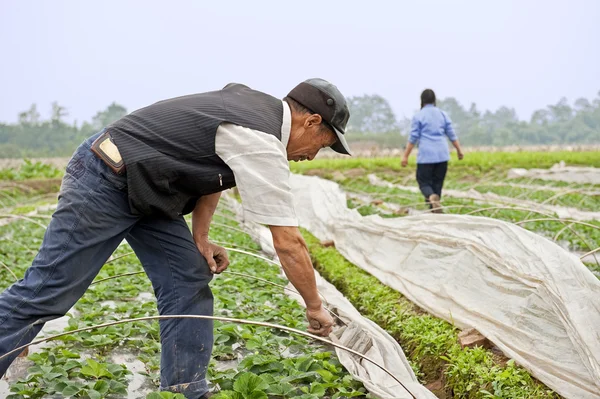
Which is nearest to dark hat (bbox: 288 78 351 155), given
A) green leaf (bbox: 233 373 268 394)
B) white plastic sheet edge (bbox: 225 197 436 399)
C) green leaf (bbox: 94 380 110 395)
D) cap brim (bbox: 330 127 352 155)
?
cap brim (bbox: 330 127 352 155)

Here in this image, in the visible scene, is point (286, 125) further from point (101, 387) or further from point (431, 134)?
point (431, 134)

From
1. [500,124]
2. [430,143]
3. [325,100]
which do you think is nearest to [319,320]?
[325,100]

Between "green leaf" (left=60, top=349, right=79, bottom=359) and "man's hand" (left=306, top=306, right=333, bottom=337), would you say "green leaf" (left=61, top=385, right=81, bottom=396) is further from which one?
"man's hand" (left=306, top=306, right=333, bottom=337)

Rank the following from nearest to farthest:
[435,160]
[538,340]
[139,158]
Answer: [139,158]
[538,340]
[435,160]

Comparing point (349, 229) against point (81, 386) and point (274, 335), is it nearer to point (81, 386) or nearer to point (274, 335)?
point (274, 335)

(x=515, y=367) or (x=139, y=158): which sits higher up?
(x=139, y=158)

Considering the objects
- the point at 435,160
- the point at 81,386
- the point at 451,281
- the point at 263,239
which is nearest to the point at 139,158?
the point at 81,386

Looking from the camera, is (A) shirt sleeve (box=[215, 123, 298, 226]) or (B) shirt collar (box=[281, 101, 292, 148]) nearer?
(A) shirt sleeve (box=[215, 123, 298, 226])

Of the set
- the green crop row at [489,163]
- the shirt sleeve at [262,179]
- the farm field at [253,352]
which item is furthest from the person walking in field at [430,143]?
the green crop row at [489,163]

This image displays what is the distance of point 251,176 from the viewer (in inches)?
86.8

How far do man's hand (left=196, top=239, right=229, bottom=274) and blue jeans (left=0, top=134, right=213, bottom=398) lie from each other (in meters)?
0.06

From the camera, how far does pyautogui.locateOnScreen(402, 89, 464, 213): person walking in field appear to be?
325 inches

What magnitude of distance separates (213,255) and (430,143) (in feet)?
19.2

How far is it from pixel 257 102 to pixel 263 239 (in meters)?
4.16
